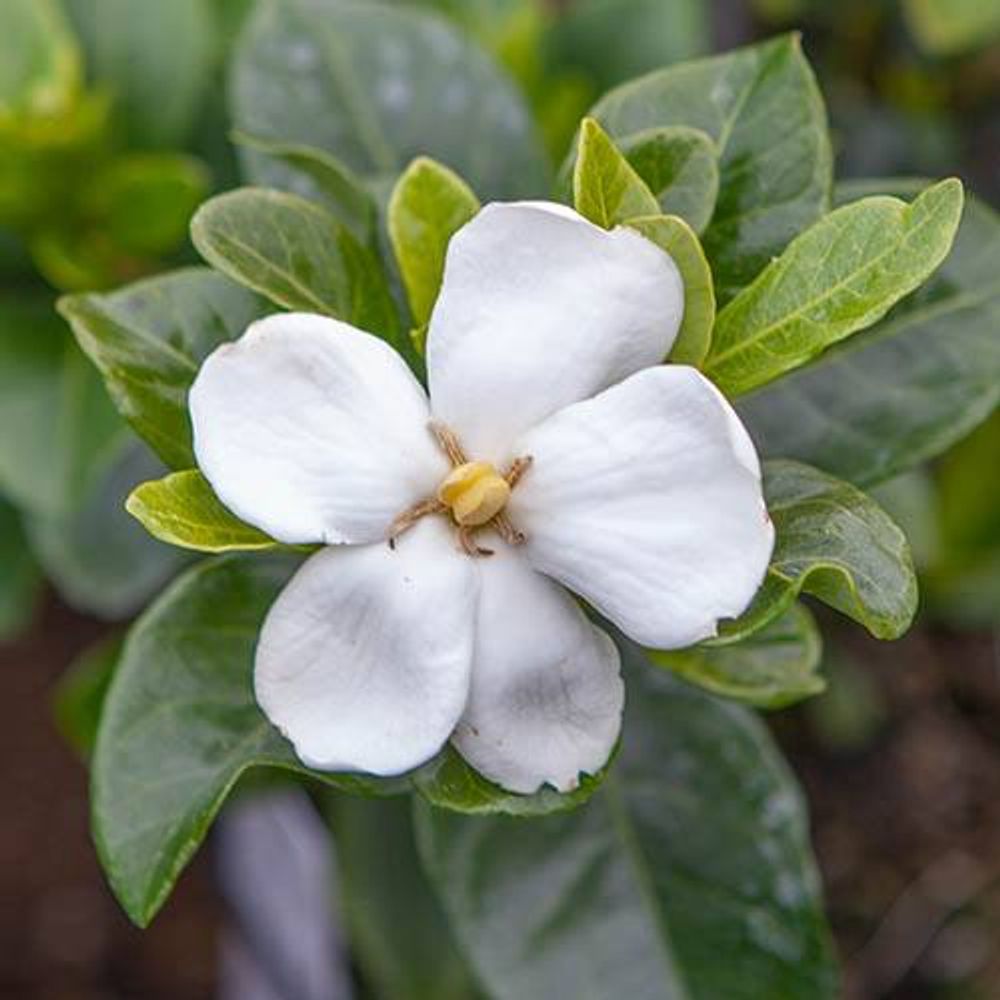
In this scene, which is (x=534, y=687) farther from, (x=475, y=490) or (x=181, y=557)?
(x=181, y=557)

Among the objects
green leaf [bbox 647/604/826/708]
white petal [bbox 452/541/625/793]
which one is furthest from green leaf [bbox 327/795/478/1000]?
white petal [bbox 452/541/625/793]

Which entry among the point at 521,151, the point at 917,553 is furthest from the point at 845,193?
the point at 917,553

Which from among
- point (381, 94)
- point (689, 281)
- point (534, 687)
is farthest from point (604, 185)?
point (381, 94)

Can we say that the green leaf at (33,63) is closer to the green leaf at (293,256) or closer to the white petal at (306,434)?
the green leaf at (293,256)

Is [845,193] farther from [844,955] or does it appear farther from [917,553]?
[844,955]

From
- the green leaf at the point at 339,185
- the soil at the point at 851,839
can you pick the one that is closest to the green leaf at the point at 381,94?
the green leaf at the point at 339,185

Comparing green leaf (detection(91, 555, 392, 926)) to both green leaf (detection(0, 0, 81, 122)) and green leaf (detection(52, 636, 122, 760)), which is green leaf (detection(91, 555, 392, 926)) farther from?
green leaf (detection(0, 0, 81, 122))
